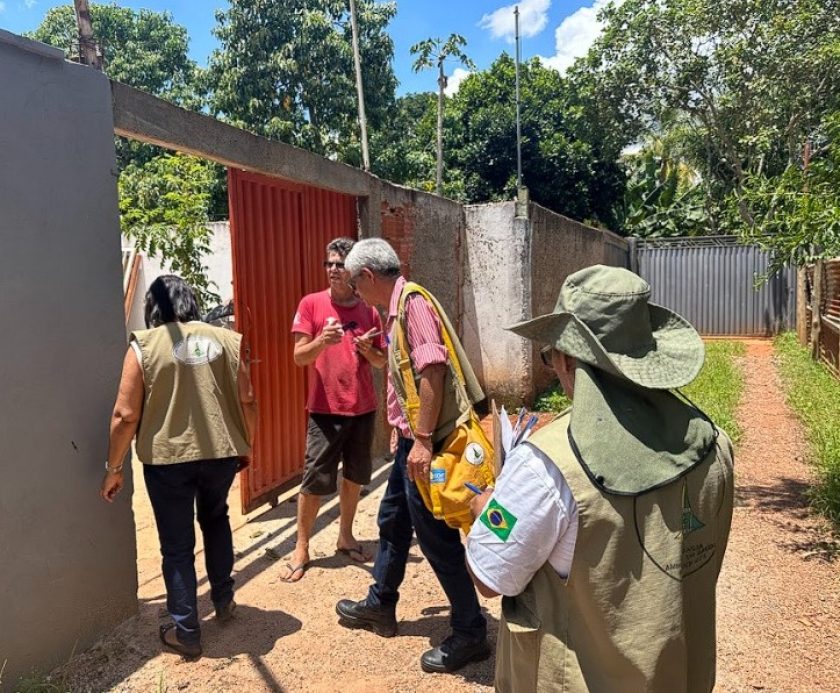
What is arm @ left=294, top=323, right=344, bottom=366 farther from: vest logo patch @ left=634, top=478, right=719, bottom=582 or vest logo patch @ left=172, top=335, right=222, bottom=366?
vest logo patch @ left=634, top=478, right=719, bottom=582

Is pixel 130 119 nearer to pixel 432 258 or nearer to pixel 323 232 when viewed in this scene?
pixel 323 232

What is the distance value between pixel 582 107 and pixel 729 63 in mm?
3678

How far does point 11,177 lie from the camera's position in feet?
8.32

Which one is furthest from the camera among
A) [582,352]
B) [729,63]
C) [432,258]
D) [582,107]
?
[582,107]

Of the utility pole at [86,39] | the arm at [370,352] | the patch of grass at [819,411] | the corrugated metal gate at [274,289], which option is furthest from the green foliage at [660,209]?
the utility pole at [86,39]

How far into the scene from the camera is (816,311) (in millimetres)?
10578

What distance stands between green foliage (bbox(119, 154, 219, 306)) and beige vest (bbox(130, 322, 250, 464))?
10.6ft

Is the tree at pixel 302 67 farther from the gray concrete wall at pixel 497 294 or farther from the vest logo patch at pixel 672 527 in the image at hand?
the vest logo patch at pixel 672 527

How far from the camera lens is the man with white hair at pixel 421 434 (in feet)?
8.49

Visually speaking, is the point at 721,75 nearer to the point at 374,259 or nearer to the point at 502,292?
the point at 502,292

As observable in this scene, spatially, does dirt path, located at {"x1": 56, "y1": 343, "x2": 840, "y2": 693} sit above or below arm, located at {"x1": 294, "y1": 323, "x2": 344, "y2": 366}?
below

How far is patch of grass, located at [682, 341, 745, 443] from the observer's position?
23.2 feet

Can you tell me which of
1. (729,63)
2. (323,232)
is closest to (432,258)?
(323,232)

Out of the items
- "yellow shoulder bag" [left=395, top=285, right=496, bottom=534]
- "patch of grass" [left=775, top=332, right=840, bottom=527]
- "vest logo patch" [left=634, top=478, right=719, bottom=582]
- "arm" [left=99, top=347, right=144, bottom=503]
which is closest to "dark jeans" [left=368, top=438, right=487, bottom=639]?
"yellow shoulder bag" [left=395, top=285, right=496, bottom=534]
